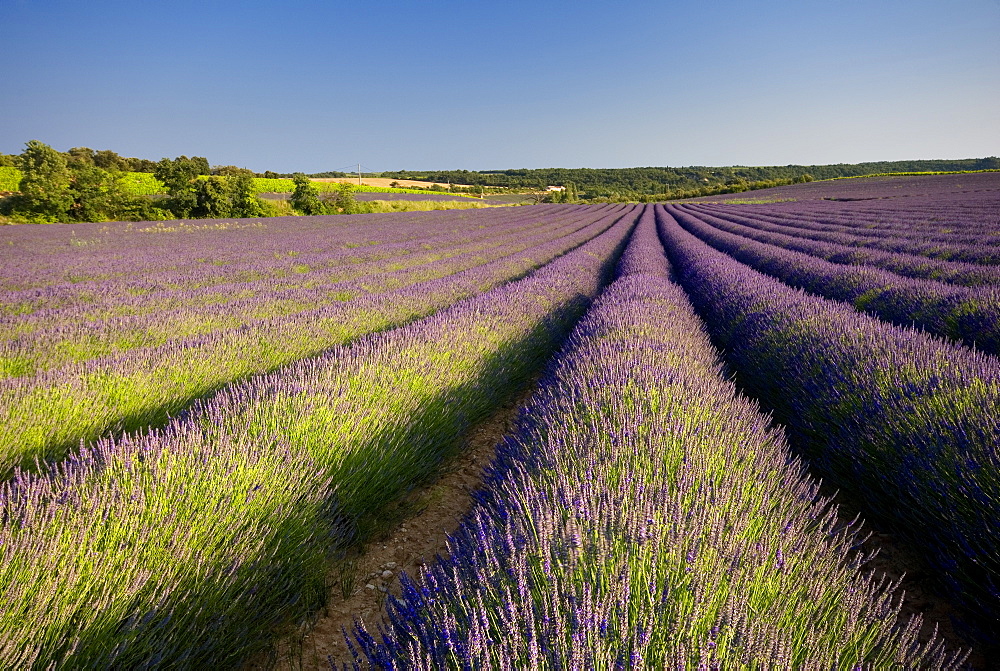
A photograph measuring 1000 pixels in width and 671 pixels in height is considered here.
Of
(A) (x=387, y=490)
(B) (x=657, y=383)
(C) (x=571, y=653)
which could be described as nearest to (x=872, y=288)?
(B) (x=657, y=383)

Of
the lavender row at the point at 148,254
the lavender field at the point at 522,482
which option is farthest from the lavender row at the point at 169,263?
the lavender field at the point at 522,482

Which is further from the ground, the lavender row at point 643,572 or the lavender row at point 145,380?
the lavender row at point 643,572

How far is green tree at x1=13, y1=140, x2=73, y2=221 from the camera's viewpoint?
26719 millimetres

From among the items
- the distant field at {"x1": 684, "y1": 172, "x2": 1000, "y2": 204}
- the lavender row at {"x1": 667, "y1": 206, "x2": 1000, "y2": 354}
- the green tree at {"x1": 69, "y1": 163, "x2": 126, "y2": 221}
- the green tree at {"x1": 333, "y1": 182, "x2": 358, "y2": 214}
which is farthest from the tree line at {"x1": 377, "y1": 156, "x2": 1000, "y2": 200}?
the lavender row at {"x1": 667, "y1": 206, "x2": 1000, "y2": 354}

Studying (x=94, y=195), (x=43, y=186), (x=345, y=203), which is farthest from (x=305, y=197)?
(x=43, y=186)

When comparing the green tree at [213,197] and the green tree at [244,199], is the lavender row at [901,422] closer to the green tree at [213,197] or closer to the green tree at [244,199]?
the green tree at [213,197]

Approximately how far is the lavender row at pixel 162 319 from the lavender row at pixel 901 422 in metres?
4.59

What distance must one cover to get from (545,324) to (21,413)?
13.5 feet

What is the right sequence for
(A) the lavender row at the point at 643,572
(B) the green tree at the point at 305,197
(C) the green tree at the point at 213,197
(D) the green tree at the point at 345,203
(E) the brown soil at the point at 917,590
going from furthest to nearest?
(D) the green tree at the point at 345,203 → (B) the green tree at the point at 305,197 → (C) the green tree at the point at 213,197 → (E) the brown soil at the point at 917,590 → (A) the lavender row at the point at 643,572

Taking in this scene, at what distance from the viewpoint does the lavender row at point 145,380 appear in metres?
2.40

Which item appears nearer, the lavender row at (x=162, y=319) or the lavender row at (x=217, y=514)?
the lavender row at (x=217, y=514)

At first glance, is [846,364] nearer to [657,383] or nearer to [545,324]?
[657,383]

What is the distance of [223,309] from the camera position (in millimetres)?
5227

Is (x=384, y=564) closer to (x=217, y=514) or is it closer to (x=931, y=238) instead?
(x=217, y=514)
